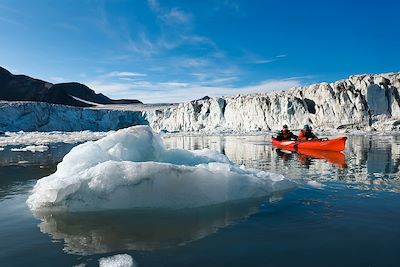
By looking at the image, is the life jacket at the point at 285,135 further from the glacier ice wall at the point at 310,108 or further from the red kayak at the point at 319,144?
the glacier ice wall at the point at 310,108

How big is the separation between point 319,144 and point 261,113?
28.9 meters

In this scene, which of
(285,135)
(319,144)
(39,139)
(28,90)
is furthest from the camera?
(28,90)

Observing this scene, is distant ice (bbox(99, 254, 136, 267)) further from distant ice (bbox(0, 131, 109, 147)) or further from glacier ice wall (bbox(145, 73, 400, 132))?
glacier ice wall (bbox(145, 73, 400, 132))

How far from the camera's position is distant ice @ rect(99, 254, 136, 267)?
2.81 meters

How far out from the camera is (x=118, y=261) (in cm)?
286

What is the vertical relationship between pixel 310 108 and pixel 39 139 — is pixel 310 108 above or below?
above

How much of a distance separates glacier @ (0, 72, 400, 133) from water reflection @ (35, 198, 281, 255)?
113ft

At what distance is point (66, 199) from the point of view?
4539 mm

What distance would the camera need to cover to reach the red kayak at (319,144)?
13.4m

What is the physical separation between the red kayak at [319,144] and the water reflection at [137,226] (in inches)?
382

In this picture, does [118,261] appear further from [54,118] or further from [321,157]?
[54,118]

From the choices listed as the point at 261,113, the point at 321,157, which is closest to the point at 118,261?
the point at 321,157

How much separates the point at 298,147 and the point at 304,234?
1264 cm

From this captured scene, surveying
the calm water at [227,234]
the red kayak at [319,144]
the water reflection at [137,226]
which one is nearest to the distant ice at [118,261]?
the calm water at [227,234]
